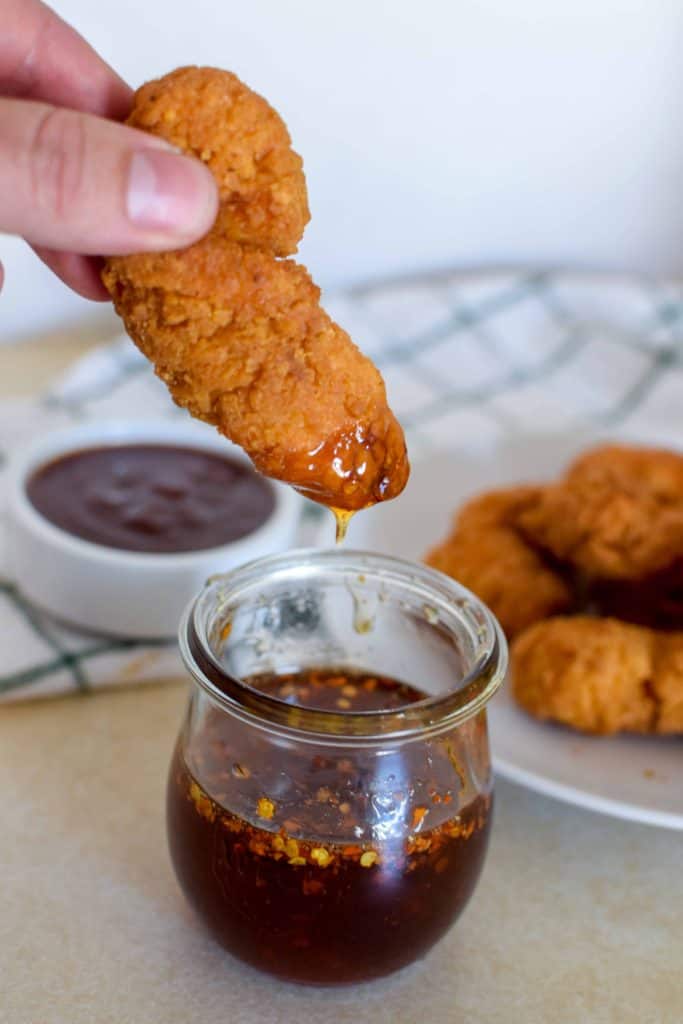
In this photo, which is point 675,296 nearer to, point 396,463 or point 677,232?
point 677,232

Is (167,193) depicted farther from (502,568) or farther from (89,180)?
(502,568)

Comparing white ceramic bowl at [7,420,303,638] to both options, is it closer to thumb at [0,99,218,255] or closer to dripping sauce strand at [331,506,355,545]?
dripping sauce strand at [331,506,355,545]

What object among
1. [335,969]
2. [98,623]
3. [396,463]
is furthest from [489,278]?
[335,969]

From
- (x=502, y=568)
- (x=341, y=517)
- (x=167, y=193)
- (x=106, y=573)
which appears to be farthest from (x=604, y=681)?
(x=167, y=193)

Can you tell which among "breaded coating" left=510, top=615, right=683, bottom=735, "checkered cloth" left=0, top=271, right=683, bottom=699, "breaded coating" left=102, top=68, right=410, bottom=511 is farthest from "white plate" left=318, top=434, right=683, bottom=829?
"breaded coating" left=102, top=68, right=410, bottom=511

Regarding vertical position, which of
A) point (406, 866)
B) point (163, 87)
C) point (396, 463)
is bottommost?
point (406, 866)

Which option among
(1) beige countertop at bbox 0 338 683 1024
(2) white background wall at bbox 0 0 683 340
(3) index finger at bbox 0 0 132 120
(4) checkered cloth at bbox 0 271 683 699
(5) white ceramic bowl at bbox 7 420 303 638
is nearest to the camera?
(1) beige countertop at bbox 0 338 683 1024
